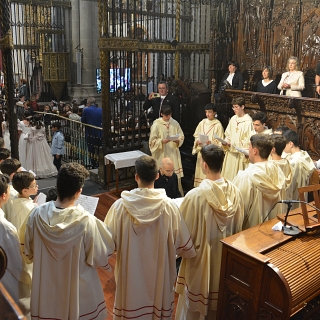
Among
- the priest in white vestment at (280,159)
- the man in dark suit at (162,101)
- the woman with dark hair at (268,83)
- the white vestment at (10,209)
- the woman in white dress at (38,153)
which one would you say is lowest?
the woman in white dress at (38,153)

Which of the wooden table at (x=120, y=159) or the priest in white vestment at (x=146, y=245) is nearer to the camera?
the priest in white vestment at (x=146, y=245)

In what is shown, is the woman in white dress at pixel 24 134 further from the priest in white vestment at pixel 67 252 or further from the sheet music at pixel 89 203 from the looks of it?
the priest in white vestment at pixel 67 252

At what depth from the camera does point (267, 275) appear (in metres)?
3.15

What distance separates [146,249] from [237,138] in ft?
14.6

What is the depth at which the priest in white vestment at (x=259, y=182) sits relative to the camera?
162 inches

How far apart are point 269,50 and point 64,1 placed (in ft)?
30.9

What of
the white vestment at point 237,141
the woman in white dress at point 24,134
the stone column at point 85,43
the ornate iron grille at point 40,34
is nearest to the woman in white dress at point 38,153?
the woman in white dress at point 24,134

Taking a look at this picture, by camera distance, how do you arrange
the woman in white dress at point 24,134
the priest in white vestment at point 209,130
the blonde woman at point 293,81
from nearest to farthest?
the priest in white vestment at point 209,130 < the blonde woman at point 293,81 < the woman in white dress at point 24,134

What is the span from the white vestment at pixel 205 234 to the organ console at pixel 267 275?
0.26 m

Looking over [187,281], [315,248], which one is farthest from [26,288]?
[315,248]

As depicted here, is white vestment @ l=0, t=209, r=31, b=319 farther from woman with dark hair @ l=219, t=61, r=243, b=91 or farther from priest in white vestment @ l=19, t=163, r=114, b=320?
woman with dark hair @ l=219, t=61, r=243, b=91

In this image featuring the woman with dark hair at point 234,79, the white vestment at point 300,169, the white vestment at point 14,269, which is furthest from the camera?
the woman with dark hair at point 234,79

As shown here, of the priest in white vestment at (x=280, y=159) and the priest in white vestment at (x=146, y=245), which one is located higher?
the priest in white vestment at (x=280, y=159)

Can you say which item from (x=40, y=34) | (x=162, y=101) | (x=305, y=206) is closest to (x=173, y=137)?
(x=162, y=101)
